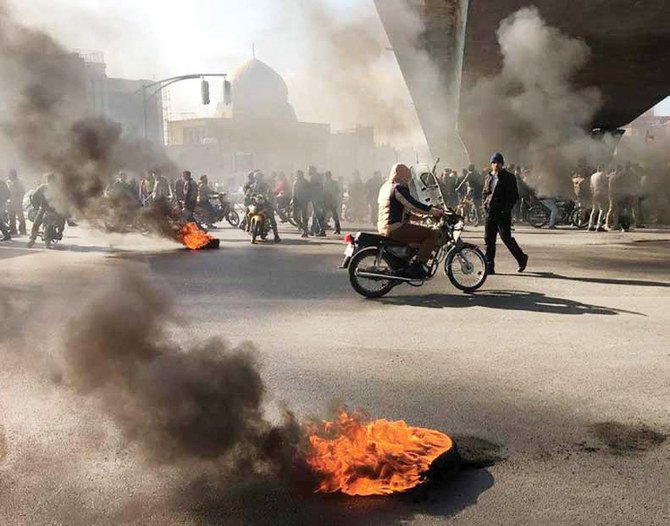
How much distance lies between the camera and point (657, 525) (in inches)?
120

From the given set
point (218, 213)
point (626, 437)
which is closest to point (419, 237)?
point (626, 437)

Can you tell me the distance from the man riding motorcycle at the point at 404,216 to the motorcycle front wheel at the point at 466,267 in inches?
20.7

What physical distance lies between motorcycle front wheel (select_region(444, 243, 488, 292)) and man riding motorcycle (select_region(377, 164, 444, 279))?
526mm

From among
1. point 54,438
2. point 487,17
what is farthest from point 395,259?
point 487,17

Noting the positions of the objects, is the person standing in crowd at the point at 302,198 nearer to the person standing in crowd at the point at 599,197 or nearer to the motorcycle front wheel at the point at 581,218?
the person standing in crowd at the point at 599,197

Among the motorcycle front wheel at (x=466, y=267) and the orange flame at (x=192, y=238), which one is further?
the orange flame at (x=192, y=238)

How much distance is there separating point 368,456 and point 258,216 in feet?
45.9

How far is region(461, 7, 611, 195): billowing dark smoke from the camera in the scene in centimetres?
2092

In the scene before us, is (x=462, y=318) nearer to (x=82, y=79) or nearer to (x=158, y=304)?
(x=158, y=304)

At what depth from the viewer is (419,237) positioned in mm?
8914

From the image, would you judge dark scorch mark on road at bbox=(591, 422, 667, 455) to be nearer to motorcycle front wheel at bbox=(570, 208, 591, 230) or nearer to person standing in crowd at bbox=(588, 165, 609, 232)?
person standing in crowd at bbox=(588, 165, 609, 232)

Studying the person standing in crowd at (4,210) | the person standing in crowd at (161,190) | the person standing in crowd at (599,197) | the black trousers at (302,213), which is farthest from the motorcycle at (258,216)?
the person standing in crowd at (599,197)

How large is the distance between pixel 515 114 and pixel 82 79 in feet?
73.6

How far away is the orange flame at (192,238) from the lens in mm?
15328
